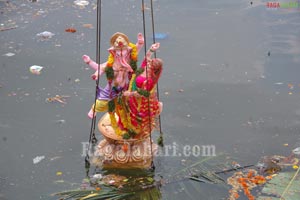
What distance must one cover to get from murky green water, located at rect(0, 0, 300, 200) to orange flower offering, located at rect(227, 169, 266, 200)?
0.40 feet

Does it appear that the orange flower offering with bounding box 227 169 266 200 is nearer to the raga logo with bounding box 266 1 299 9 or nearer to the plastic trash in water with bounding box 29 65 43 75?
the plastic trash in water with bounding box 29 65 43 75

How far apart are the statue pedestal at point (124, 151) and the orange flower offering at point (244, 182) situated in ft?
3.18

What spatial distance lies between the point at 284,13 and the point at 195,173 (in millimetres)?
5410

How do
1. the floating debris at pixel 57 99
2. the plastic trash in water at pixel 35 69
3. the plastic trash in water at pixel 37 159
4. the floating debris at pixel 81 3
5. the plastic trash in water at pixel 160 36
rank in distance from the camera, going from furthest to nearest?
1. the floating debris at pixel 81 3
2. the plastic trash in water at pixel 160 36
3. the plastic trash in water at pixel 35 69
4. the floating debris at pixel 57 99
5. the plastic trash in water at pixel 37 159

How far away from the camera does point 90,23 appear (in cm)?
962

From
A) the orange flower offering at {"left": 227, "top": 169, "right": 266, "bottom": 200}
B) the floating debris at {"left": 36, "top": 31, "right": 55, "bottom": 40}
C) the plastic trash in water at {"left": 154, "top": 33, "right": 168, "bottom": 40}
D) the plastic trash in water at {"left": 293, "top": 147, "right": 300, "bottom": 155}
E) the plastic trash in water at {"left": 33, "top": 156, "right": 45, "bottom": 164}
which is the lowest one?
the orange flower offering at {"left": 227, "top": 169, "right": 266, "bottom": 200}

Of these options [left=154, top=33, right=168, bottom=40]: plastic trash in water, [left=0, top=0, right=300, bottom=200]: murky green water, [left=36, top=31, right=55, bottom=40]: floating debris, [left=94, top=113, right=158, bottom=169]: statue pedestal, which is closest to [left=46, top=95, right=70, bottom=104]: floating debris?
[left=0, top=0, right=300, bottom=200]: murky green water

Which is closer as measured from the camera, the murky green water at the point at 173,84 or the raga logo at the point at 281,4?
the murky green water at the point at 173,84

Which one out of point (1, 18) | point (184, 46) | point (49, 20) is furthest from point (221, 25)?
point (1, 18)

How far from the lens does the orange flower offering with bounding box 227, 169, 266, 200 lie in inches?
220

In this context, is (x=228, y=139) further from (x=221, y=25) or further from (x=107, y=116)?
(x=221, y=25)

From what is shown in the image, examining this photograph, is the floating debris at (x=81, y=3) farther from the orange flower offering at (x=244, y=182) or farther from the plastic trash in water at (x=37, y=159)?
the orange flower offering at (x=244, y=182)

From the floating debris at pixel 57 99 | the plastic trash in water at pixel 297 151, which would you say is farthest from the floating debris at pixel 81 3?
the plastic trash in water at pixel 297 151

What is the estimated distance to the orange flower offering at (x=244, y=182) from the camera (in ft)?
18.3
